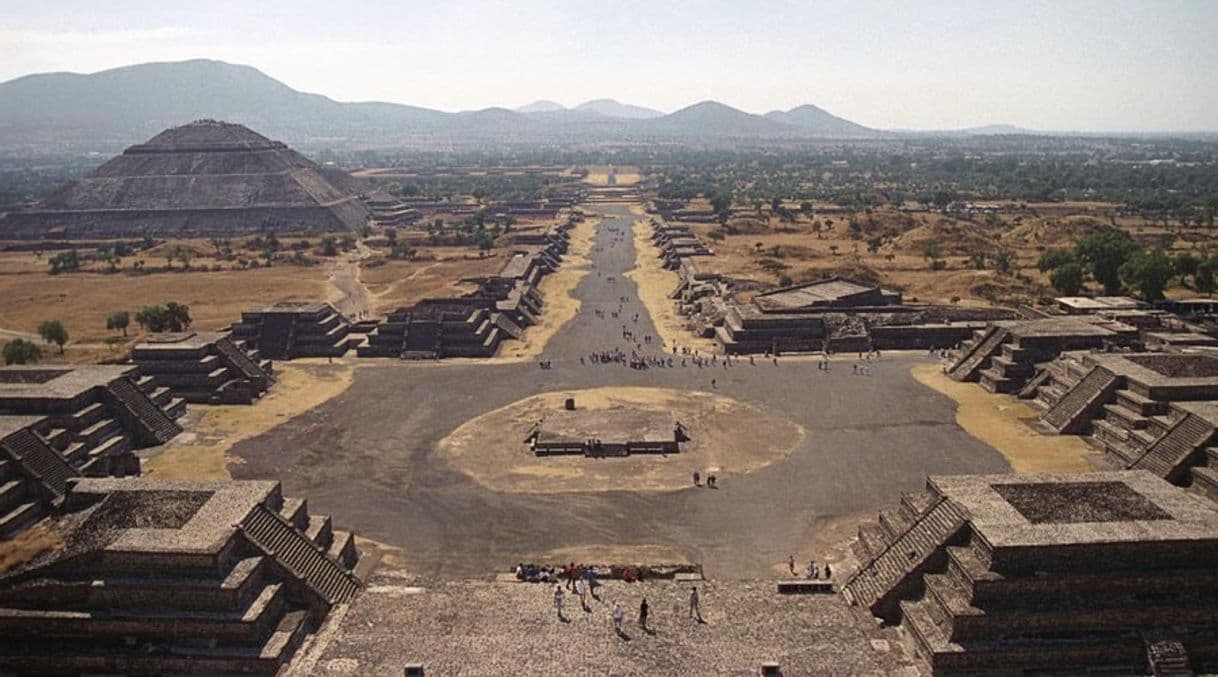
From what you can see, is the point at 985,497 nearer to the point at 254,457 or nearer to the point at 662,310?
the point at 254,457

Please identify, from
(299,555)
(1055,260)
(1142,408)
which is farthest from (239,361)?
(1055,260)

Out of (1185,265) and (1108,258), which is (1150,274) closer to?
(1108,258)

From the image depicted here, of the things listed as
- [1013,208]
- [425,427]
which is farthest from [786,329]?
[1013,208]

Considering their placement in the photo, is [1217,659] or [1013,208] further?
[1013,208]

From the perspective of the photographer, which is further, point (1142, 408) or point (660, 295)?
point (660, 295)

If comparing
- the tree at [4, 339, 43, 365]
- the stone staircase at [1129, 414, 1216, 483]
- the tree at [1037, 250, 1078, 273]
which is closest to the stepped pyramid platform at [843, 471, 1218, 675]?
the stone staircase at [1129, 414, 1216, 483]

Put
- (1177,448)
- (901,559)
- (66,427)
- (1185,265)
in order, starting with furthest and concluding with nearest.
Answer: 1. (1185,265)
2. (66,427)
3. (1177,448)
4. (901,559)

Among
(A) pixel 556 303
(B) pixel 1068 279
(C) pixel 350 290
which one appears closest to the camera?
(B) pixel 1068 279
